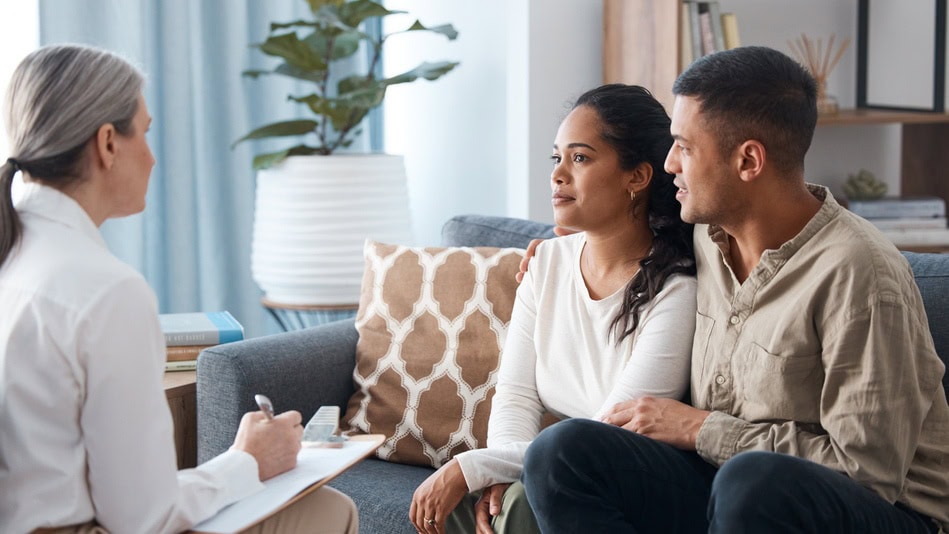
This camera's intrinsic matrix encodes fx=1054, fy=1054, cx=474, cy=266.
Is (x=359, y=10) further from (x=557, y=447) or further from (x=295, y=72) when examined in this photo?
(x=557, y=447)

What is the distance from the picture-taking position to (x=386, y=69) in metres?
3.80

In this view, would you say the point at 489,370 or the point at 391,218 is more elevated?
the point at 391,218

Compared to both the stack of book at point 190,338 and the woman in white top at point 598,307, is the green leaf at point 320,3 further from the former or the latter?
the woman in white top at point 598,307

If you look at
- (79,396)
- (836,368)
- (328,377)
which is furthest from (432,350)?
(79,396)

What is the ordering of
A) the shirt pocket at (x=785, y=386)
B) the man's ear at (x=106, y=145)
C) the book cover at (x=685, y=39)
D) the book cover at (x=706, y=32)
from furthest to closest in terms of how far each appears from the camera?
the book cover at (x=706, y=32) < the book cover at (x=685, y=39) < the shirt pocket at (x=785, y=386) < the man's ear at (x=106, y=145)

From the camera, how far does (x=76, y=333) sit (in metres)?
1.13

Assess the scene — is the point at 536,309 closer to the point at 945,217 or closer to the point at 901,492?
the point at 901,492

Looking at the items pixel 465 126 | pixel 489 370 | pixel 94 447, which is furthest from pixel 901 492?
pixel 465 126

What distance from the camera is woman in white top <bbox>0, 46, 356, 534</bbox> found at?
115 cm

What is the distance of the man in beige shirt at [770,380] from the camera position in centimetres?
136

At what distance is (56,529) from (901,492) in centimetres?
108

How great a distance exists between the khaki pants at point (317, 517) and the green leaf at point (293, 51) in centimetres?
178

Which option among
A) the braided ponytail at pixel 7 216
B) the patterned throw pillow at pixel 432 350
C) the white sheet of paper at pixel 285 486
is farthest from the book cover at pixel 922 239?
the braided ponytail at pixel 7 216

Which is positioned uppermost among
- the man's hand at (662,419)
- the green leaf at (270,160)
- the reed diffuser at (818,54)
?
the reed diffuser at (818,54)
